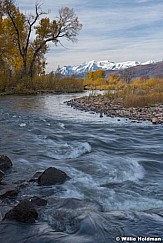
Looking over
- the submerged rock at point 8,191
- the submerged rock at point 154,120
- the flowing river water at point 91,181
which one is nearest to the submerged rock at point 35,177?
the flowing river water at point 91,181

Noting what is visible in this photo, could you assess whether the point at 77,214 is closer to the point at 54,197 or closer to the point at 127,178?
the point at 54,197

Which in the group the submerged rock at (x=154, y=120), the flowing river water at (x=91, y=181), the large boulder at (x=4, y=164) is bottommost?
the flowing river water at (x=91, y=181)

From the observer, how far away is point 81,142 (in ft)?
23.8

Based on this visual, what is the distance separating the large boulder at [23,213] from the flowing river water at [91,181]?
7 centimetres

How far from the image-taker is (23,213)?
3.13 meters

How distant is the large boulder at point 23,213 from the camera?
10.2 feet

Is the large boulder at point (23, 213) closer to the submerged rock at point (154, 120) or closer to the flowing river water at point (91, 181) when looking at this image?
the flowing river water at point (91, 181)

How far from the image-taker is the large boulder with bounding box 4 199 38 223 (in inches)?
123

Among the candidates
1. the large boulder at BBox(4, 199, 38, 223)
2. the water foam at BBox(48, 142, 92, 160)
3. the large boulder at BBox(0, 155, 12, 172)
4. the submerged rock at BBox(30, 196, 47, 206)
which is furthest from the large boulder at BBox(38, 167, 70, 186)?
the water foam at BBox(48, 142, 92, 160)

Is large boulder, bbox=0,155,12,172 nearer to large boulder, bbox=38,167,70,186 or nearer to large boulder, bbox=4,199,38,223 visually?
large boulder, bbox=38,167,70,186

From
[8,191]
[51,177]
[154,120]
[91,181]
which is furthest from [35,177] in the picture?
[154,120]

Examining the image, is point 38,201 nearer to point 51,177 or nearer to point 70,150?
point 51,177

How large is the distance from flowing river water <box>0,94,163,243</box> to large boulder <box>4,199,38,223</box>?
7cm

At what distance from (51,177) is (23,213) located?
1237 mm
